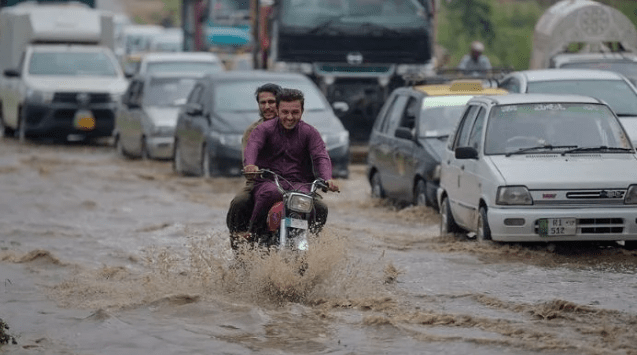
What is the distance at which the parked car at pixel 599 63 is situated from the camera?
21.3 metres

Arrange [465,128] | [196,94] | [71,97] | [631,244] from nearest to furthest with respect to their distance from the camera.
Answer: [631,244]
[465,128]
[196,94]
[71,97]

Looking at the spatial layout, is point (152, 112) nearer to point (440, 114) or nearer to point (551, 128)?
point (440, 114)

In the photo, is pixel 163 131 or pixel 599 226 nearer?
pixel 599 226

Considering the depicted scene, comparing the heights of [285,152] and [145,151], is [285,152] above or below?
above

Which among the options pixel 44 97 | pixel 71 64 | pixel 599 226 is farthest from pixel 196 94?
pixel 599 226

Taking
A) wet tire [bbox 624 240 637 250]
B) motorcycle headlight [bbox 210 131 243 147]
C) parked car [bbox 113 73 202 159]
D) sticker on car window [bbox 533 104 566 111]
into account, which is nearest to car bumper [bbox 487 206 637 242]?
wet tire [bbox 624 240 637 250]

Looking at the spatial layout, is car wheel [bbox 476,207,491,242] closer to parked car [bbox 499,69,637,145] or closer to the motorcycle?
the motorcycle

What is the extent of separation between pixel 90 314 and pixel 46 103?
20263 millimetres

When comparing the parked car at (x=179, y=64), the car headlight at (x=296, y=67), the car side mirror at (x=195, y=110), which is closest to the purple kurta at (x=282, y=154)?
the car side mirror at (x=195, y=110)

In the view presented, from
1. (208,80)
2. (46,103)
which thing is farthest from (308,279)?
(46,103)

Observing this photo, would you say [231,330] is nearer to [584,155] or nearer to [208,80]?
[584,155]

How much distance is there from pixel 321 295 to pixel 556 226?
2.63 m

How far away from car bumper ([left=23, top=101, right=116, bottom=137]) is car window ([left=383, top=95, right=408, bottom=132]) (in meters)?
12.6

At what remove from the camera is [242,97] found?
2231 cm
